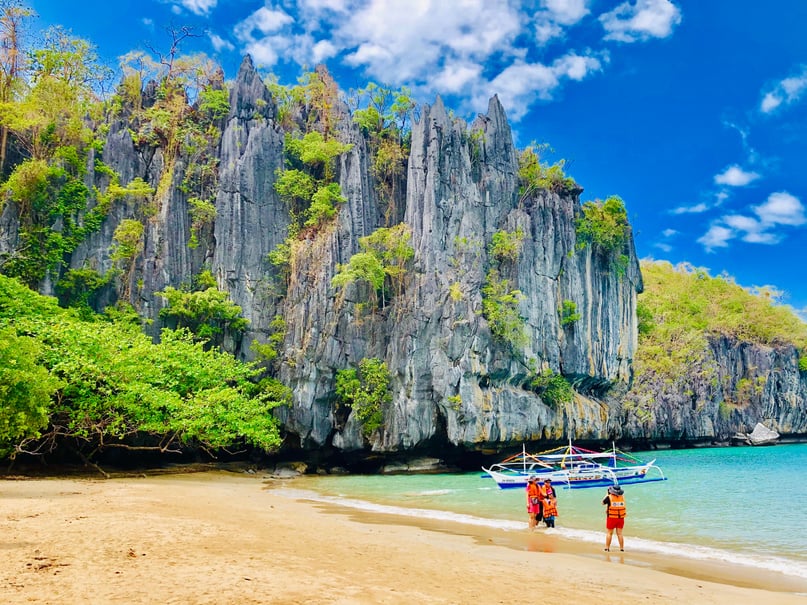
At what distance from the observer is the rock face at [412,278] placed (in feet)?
96.0

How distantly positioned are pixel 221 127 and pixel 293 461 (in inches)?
806

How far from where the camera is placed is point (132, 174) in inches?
1276

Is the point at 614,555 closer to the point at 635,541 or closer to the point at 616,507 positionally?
the point at 616,507

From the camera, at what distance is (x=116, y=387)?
2012 centimetres

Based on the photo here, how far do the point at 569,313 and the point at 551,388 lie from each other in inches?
200

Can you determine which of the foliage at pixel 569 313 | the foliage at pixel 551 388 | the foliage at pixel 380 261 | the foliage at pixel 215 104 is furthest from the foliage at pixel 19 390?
the foliage at pixel 569 313

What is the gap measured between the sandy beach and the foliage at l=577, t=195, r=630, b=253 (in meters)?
28.1

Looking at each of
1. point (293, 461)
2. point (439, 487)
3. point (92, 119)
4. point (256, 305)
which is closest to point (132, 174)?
point (92, 119)

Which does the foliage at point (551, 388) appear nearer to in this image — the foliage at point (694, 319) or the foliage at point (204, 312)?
the foliage at point (204, 312)

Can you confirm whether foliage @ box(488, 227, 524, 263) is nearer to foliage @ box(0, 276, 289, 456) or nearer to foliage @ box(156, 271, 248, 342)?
foliage @ box(156, 271, 248, 342)

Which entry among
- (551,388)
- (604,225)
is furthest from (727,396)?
(551,388)

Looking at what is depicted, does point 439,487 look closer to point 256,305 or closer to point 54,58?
point 256,305

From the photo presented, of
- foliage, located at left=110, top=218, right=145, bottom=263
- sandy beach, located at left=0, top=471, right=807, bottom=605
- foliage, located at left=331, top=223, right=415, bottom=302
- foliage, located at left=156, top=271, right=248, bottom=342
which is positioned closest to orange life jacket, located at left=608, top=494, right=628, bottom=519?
sandy beach, located at left=0, top=471, right=807, bottom=605

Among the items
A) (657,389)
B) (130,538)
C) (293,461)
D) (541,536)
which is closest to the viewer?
(130,538)
